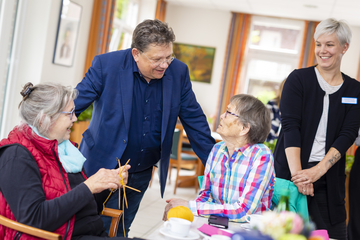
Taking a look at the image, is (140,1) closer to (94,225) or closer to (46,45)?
(46,45)

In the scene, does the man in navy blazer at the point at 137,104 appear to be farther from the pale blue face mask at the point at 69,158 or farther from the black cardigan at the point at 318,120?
the black cardigan at the point at 318,120

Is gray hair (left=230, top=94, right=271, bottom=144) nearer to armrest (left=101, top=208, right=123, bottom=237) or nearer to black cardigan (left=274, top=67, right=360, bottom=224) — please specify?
black cardigan (left=274, top=67, right=360, bottom=224)

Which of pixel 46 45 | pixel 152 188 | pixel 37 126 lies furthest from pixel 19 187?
pixel 152 188

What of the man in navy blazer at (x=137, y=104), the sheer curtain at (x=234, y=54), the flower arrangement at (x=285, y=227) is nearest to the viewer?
the flower arrangement at (x=285, y=227)

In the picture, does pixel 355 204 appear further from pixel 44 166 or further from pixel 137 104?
pixel 44 166

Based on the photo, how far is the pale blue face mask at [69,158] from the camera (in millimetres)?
1648

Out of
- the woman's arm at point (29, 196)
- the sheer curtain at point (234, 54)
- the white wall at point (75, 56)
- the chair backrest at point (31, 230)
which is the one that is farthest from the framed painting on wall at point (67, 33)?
the sheer curtain at point (234, 54)

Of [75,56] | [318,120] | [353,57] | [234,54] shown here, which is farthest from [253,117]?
[353,57]

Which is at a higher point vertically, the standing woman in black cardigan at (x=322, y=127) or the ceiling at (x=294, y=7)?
the ceiling at (x=294, y=7)

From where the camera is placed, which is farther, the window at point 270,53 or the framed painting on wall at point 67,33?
the window at point 270,53

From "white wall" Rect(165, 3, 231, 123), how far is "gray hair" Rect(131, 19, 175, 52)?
6848 millimetres

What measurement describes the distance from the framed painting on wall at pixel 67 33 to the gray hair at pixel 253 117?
3.57 meters

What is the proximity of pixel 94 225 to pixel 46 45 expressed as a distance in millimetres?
3453

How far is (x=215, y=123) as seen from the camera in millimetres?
8750
